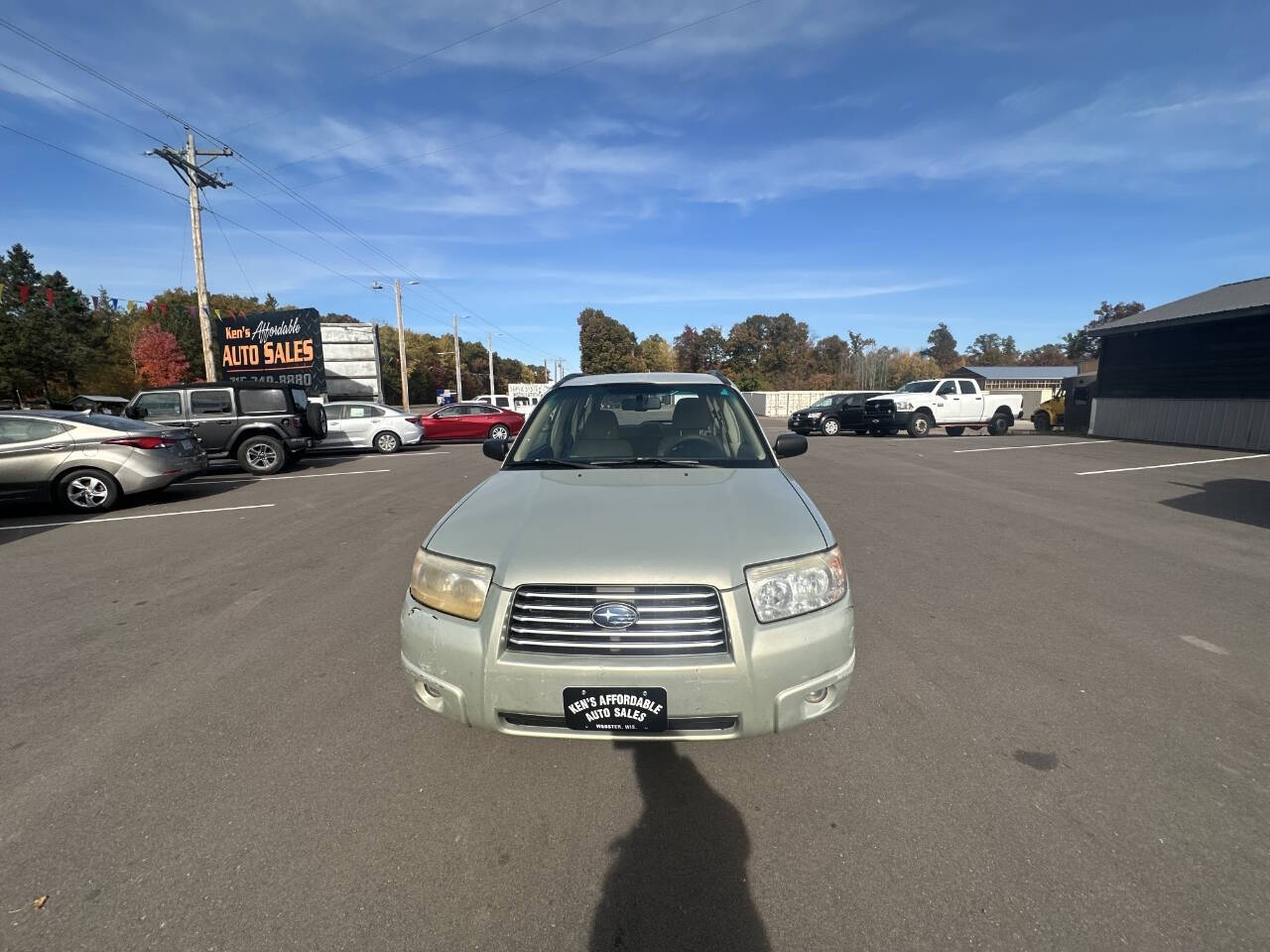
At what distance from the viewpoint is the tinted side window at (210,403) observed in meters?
11.8

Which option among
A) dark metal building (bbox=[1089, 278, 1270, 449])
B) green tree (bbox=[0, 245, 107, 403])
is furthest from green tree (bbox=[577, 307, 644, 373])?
dark metal building (bbox=[1089, 278, 1270, 449])

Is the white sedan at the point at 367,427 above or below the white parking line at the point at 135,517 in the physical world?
above

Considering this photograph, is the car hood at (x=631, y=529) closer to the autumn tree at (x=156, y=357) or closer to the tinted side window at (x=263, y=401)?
the tinted side window at (x=263, y=401)

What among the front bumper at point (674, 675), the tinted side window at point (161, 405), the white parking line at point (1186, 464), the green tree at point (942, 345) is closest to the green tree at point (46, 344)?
the tinted side window at point (161, 405)

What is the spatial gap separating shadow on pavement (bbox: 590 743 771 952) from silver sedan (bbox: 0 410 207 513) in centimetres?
936

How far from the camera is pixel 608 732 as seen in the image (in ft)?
6.96

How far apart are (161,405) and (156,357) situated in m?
41.2

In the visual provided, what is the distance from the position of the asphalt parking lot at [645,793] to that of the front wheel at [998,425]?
1931 cm

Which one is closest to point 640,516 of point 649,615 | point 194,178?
point 649,615

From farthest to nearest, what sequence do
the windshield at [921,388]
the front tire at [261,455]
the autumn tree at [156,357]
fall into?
1. the autumn tree at [156,357]
2. the windshield at [921,388]
3. the front tire at [261,455]

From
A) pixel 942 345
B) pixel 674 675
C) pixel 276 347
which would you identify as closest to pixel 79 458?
pixel 674 675

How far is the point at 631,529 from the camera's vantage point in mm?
2369

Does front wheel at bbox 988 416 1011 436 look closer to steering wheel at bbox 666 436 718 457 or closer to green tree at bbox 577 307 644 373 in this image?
steering wheel at bbox 666 436 718 457

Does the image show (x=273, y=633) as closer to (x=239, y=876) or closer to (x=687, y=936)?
(x=239, y=876)
